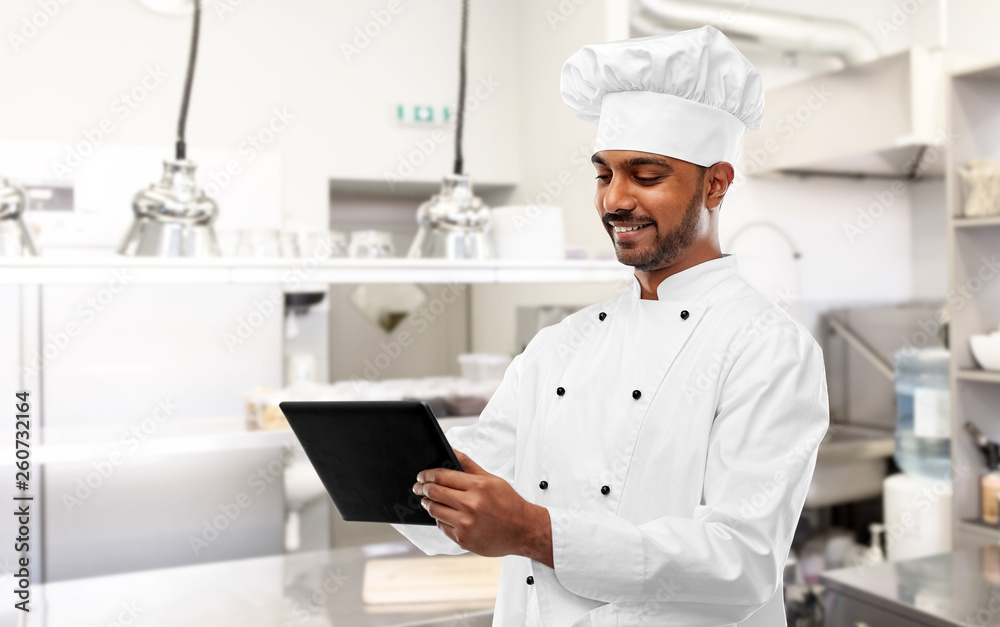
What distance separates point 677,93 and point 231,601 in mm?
1415

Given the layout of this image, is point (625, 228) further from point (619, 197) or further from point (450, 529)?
point (450, 529)

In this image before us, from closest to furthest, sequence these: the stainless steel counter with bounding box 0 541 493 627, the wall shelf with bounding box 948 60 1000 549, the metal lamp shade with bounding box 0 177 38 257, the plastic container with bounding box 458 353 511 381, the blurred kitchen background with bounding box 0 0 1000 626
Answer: the metal lamp shade with bounding box 0 177 38 257 < the stainless steel counter with bounding box 0 541 493 627 < the blurred kitchen background with bounding box 0 0 1000 626 < the plastic container with bounding box 458 353 511 381 < the wall shelf with bounding box 948 60 1000 549

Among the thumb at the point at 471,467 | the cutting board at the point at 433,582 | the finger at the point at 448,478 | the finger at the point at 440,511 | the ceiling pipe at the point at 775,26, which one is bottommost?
the cutting board at the point at 433,582

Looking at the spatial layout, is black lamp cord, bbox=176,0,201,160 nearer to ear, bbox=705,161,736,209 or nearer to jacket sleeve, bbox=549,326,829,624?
ear, bbox=705,161,736,209

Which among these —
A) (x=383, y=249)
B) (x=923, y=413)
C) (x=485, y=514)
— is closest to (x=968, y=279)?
(x=923, y=413)

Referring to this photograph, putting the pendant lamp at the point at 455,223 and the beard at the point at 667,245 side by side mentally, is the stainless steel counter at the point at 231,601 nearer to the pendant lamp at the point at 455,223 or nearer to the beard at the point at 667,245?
the pendant lamp at the point at 455,223

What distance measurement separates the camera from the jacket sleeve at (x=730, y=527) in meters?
0.90

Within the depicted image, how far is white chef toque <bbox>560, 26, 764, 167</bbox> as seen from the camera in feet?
3.46

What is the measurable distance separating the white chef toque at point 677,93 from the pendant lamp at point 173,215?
83cm

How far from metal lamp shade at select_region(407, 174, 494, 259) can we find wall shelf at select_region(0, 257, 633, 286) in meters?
0.04

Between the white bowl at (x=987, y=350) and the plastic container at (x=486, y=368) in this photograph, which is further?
the white bowl at (x=987, y=350)

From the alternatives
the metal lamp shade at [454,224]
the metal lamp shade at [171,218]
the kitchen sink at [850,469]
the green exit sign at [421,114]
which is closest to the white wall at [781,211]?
Result: the green exit sign at [421,114]

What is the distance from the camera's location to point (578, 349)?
119cm

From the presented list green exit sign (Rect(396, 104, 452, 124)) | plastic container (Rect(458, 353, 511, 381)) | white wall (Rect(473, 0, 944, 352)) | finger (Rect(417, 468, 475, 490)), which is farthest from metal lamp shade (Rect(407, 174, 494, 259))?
green exit sign (Rect(396, 104, 452, 124))
